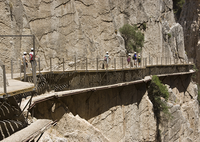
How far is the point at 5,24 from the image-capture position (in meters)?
11.6

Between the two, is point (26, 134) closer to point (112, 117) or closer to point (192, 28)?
point (112, 117)

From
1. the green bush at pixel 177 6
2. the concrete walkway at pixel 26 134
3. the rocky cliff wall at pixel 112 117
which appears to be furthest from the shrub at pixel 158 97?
the green bush at pixel 177 6

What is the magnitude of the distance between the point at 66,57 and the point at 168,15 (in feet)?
70.5

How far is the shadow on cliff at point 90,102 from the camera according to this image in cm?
856

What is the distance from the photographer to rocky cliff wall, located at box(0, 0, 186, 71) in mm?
12670

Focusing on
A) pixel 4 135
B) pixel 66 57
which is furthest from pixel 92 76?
pixel 4 135

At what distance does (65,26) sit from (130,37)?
7.99 m

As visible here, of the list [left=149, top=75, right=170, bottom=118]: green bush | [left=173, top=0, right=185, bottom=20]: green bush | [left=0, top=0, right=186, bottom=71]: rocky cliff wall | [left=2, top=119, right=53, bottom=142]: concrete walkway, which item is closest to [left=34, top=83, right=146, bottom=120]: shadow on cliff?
[left=149, top=75, right=170, bottom=118]: green bush

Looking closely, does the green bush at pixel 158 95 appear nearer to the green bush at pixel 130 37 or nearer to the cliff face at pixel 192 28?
the green bush at pixel 130 37

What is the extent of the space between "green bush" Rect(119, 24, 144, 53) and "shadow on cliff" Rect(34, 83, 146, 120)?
569 cm

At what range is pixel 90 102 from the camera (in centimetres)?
1126

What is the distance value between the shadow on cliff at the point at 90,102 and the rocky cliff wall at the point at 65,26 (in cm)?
465

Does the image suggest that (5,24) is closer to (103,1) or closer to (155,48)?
(103,1)

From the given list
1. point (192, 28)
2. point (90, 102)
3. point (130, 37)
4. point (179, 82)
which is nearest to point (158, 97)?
point (130, 37)
